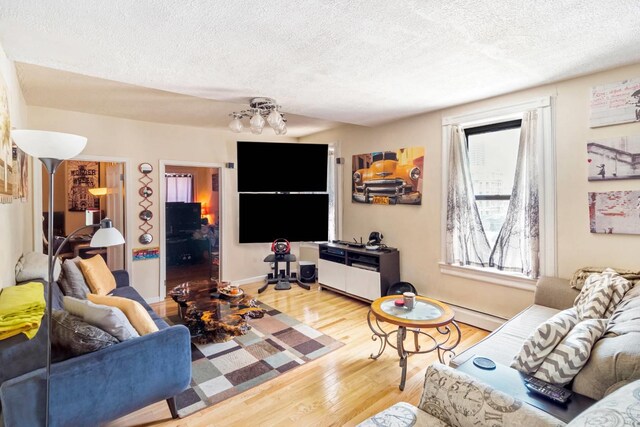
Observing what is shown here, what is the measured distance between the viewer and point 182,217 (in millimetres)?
6383

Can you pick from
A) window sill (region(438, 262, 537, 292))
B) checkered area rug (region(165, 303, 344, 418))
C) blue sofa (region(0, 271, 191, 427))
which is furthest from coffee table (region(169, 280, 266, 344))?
window sill (region(438, 262, 537, 292))

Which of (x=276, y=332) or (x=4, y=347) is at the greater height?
(x=4, y=347)

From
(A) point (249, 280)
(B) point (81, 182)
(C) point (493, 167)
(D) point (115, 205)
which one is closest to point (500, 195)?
(C) point (493, 167)

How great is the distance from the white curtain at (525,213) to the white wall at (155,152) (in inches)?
138

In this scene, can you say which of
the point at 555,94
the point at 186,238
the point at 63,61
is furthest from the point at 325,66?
the point at 186,238

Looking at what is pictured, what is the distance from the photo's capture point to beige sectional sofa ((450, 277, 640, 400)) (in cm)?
131

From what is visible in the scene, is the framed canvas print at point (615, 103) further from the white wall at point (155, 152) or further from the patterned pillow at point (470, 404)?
the white wall at point (155, 152)

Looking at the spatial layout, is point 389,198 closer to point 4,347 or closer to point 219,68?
point 219,68

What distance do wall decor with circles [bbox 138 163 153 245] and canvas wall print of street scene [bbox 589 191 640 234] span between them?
4858 millimetres

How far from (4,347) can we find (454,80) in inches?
134

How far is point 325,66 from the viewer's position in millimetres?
2275

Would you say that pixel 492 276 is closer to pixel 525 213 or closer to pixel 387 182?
pixel 525 213

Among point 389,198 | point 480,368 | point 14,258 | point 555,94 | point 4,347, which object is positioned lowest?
point 480,368

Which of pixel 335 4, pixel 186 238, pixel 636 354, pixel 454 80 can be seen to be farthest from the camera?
pixel 186 238
